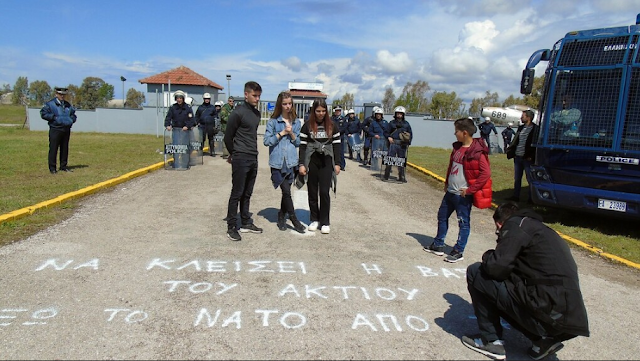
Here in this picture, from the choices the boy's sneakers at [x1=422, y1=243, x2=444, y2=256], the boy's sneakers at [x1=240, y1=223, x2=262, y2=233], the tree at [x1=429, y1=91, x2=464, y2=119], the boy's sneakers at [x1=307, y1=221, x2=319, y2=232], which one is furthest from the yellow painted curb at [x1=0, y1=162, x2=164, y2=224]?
the tree at [x1=429, y1=91, x2=464, y2=119]

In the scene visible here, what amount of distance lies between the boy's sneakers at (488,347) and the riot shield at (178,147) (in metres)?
10.2

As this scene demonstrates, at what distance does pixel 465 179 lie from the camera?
18.0ft

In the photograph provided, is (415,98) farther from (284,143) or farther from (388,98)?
(284,143)

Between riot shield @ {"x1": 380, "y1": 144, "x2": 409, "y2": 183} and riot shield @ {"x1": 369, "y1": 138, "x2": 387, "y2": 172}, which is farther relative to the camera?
riot shield @ {"x1": 369, "y1": 138, "x2": 387, "y2": 172}

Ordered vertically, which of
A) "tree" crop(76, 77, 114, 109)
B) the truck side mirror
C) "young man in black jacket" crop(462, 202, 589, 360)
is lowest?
"young man in black jacket" crop(462, 202, 589, 360)

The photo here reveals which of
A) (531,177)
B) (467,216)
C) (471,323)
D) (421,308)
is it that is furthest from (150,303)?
(531,177)

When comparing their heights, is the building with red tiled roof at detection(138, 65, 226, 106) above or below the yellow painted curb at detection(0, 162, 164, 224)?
above

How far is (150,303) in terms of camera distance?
13.4 feet

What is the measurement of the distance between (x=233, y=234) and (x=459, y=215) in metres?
2.90

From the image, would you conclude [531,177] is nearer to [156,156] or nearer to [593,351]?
[593,351]

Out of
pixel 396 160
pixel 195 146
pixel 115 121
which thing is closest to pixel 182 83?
pixel 115 121

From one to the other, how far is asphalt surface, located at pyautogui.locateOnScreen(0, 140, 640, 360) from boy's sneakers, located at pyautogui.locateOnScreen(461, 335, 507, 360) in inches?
2.2

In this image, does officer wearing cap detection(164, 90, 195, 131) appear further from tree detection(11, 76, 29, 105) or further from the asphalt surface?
tree detection(11, 76, 29, 105)

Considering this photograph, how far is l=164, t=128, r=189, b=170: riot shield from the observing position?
12.2 m
